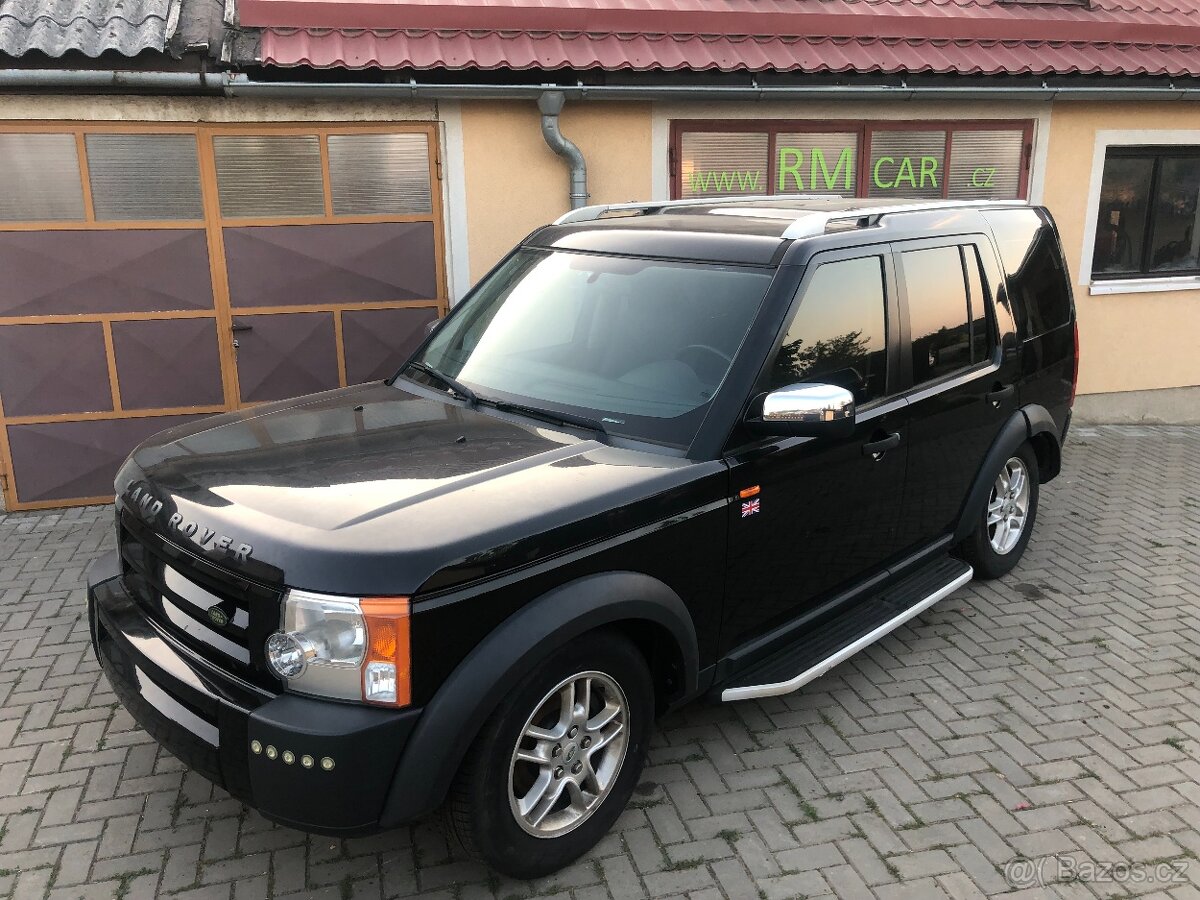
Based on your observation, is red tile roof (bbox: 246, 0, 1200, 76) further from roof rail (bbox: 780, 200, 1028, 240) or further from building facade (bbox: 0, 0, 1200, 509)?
roof rail (bbox: 780, 200, 1028, 240)

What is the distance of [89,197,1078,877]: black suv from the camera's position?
253 centimetres

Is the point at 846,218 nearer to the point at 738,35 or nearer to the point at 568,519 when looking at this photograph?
the point at 568,519

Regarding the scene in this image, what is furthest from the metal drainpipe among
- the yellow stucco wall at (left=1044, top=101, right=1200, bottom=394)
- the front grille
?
the front grille

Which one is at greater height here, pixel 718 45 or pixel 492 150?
pixel 718 45

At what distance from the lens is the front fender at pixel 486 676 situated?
2.53m

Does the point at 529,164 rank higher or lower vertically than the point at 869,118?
lower

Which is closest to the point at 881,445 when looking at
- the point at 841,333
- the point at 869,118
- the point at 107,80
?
the point at 841,333

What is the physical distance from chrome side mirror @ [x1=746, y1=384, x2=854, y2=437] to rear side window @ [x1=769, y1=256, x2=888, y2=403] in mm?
Answer: 221

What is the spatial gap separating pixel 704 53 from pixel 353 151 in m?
2.66

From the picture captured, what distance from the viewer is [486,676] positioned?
2598mm

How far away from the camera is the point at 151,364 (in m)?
6.58

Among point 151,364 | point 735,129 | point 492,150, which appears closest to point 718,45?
point 735,129

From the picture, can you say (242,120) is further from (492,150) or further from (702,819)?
(702,819)

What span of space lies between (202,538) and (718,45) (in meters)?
5.81
